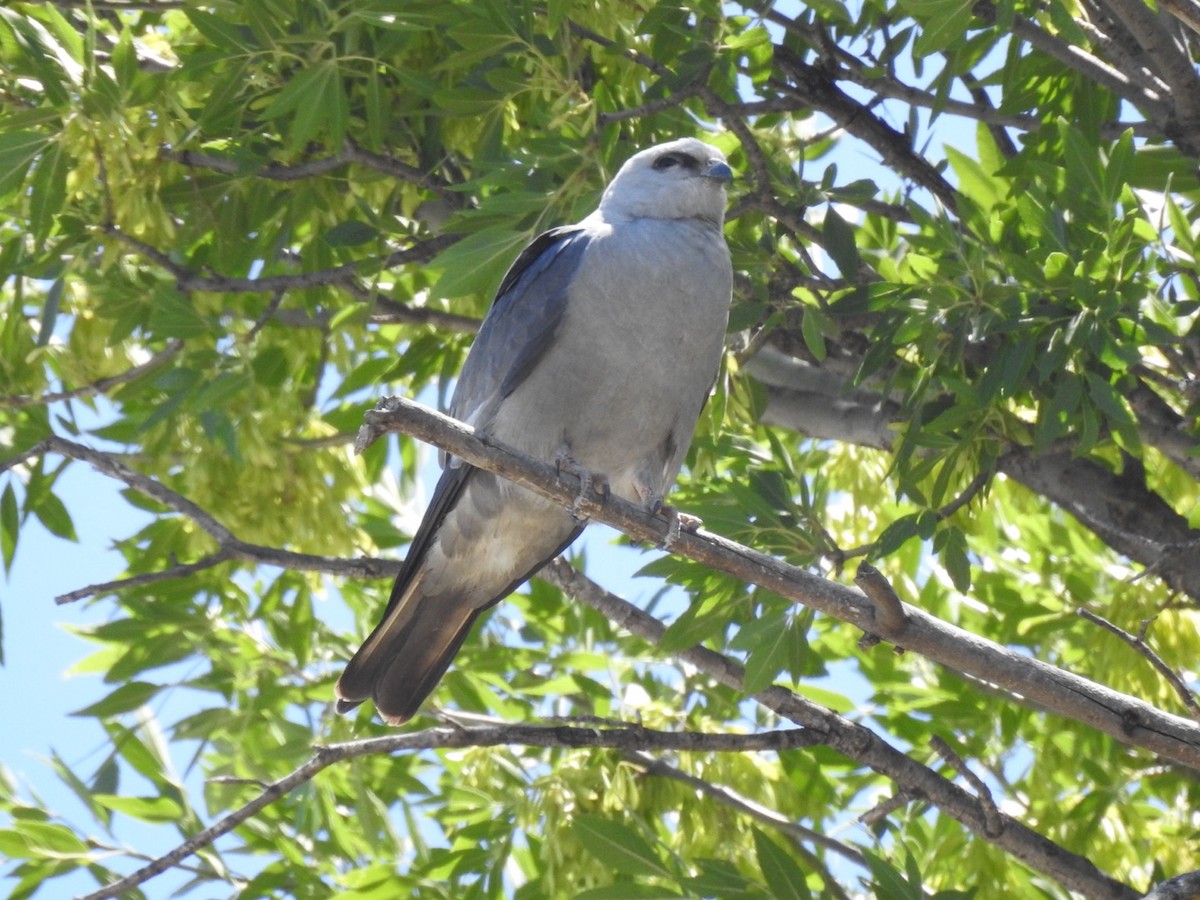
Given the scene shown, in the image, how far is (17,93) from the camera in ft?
13.8

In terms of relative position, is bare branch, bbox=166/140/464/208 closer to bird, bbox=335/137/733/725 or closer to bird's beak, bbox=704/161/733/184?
bird, bbox=335/137/733/725

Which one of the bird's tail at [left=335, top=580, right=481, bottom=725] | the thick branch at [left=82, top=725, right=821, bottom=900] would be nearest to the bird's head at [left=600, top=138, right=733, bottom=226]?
the bird's tail at [left=335, top=580, right=481, bottom=725]

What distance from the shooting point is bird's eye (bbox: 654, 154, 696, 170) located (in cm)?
445

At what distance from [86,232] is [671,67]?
1877 millimetres

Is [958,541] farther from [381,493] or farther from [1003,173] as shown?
[381,493]

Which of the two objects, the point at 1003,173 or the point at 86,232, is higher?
the point at 86,232

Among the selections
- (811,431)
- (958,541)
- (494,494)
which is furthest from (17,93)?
(958,541)

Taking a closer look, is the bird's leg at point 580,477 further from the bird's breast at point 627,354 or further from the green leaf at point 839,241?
the green leaf at point 839,241

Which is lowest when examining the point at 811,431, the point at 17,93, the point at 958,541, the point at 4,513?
the point at 958,541

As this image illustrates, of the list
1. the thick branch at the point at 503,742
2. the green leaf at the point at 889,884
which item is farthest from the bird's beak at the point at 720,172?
the green leaf at the point at 889,884

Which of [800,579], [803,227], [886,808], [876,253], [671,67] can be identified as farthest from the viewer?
[876,253]

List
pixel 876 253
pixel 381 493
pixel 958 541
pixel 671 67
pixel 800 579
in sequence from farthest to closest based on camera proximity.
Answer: pixel 381 493 → pixel 876 253 → pixel 671 67 → pixel 958 541 → pixel 800 579

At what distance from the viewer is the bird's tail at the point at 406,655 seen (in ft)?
13.7

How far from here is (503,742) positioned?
146 inches
